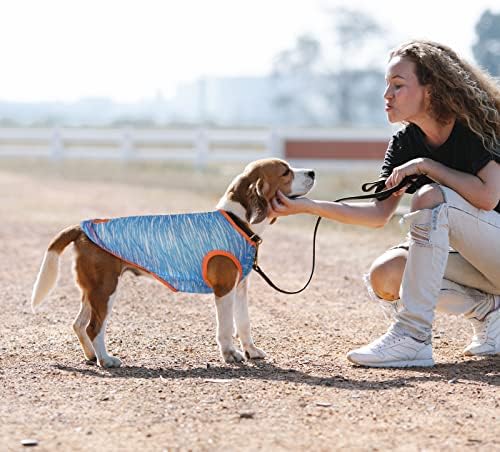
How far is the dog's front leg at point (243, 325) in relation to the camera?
5.98 metres

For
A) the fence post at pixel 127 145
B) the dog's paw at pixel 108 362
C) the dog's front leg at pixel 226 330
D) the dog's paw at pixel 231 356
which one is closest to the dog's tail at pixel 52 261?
the dog's paw at pixel 108 362

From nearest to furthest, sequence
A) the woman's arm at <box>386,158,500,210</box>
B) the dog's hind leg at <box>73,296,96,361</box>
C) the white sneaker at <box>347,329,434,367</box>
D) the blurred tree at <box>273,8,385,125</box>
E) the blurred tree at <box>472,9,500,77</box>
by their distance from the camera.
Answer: the woman's arm at <box>386,158,500,210</box>
the white sneaker at <box>347,329,434,367</box>
the dog's hind leg at <box>73,296,96,361</box>
the blurred tree at <box>472,9,500,77</box>
the blurred tree at <box>273,8,385,125</box>

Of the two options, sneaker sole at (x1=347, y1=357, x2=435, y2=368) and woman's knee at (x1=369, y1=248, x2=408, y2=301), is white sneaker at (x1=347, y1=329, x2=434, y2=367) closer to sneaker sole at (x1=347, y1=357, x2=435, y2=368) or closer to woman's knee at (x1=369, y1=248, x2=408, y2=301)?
sneaker sole at (x1=347, y1=357, x2=435, y2=368)

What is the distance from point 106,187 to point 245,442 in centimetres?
1692

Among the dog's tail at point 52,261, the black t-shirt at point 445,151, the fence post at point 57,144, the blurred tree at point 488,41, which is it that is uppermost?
the blurred tree at point 488,41

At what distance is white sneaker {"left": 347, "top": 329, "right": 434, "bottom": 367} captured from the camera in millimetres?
5598

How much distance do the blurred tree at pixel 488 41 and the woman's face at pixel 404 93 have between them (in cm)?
1489

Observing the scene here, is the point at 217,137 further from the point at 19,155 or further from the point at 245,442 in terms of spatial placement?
the point at 245,442

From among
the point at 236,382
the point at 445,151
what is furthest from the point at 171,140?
the point at 236,382

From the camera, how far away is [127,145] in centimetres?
2833

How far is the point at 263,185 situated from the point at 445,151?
1.04 meters

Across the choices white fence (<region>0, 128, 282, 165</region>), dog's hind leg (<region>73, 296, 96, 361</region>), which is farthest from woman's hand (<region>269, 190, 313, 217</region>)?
white fence (<region>0, 128, 282, 165</region>)

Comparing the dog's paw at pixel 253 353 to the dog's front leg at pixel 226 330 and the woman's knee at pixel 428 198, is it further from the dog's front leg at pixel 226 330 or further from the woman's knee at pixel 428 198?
the woman's knee at pixel 428 198

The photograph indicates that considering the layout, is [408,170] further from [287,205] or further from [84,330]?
[84,330]
